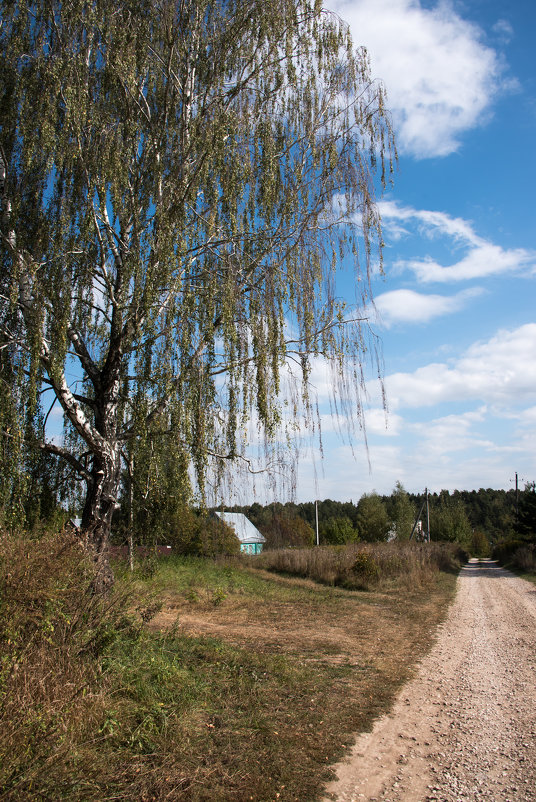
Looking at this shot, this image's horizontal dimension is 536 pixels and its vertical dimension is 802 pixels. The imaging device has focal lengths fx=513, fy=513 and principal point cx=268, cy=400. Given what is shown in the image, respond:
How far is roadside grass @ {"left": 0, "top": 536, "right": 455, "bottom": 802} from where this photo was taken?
10.1 feet

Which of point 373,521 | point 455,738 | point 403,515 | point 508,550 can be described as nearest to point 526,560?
point 508,550

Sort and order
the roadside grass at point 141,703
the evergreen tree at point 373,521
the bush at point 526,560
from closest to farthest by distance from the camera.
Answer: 1. the roadside grass at point 141,703
2. the bush at point 526,560
3. the evergreen tree at point 373,521

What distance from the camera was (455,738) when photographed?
4273 mm

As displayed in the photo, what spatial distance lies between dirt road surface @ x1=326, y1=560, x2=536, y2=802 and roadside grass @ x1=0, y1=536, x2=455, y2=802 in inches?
9.5

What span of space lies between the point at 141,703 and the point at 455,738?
8.56ft

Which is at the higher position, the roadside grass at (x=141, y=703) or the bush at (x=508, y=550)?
the roadside grass at (x=141, y=703)

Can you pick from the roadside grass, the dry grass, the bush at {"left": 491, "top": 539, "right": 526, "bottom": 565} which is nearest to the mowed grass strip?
the roadside grass

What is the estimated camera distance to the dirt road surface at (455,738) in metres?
3.40

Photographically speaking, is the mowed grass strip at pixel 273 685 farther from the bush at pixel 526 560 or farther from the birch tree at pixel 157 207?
the bush at pixel 526 560

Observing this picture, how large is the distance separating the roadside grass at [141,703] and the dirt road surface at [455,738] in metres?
0.24

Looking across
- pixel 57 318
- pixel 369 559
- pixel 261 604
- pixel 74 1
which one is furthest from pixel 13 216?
pixel 369 559

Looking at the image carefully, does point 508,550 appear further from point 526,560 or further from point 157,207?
point 157,207

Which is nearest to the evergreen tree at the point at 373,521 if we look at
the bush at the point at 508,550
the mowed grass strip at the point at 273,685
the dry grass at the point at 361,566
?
the bush at the point at 508,550

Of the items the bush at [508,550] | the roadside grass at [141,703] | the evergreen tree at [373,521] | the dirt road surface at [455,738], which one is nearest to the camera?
the roadside grass at [141,703]
